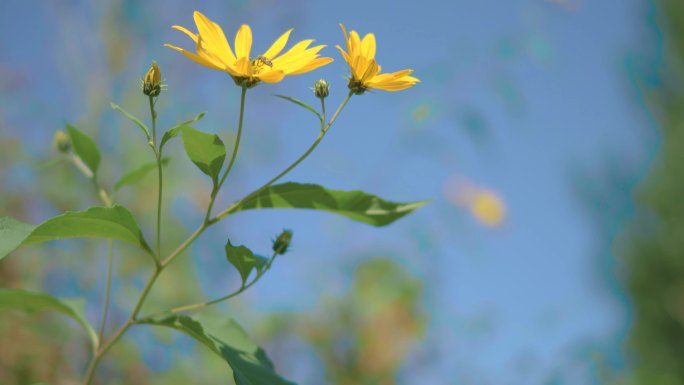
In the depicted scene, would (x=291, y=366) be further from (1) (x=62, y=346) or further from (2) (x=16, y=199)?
(2) (x=16, y=199)

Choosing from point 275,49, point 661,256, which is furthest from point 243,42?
point 661,256

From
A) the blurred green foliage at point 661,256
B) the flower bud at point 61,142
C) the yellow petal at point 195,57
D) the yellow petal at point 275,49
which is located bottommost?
the flower bud at point 61,142

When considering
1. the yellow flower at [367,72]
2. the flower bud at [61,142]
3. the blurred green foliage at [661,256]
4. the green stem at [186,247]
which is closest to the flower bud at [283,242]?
the green stem at [186,247]

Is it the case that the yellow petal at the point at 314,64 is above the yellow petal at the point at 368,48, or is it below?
below

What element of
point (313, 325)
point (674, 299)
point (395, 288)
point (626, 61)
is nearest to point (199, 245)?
point (313, 325)

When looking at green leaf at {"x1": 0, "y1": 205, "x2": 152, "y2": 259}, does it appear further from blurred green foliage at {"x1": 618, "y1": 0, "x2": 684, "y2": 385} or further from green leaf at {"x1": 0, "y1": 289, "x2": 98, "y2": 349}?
blurred green foliage at {"x1": 618, "y1": 0, "x2": 684, "y2": 385}

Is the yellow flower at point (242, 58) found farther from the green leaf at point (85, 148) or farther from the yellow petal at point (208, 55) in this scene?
the green leaf at point (85, 148)
